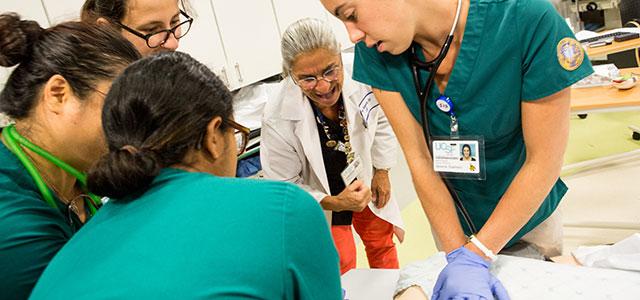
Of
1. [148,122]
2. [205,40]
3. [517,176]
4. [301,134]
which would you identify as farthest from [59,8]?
[517,176]

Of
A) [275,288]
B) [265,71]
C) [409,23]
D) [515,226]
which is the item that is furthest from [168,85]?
[265,71]

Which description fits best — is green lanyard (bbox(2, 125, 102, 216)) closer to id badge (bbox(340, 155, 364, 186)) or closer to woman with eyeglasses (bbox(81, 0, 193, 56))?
woman with eyeglasses (bbox(81, 0, 193, 56))

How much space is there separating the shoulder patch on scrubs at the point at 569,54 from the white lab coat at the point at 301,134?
93 cm

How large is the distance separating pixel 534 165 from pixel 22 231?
1.08 metres

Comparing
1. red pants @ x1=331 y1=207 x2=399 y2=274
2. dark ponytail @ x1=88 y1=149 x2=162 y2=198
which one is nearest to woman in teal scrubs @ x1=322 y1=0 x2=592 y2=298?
dark ponytail @ x1=88 y1=149 x2=162 y2=198

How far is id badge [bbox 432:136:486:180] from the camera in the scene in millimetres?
1272

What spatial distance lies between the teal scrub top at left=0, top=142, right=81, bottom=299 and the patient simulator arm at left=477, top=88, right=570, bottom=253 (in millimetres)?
949

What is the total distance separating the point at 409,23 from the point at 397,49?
0.24 ft

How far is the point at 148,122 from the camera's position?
741 millimetres

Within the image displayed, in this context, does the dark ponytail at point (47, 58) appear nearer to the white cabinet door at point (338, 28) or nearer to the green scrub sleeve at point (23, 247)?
the green scrub sleeve at point (23, 247)

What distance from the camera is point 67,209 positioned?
100 cm

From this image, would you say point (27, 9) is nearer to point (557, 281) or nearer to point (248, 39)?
point (248, 39)

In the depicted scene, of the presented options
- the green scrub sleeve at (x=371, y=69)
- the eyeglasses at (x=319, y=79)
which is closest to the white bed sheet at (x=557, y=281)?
the green scrub sleeve at (x=371, y=69)

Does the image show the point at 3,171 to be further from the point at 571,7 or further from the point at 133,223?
the point at 571,7
